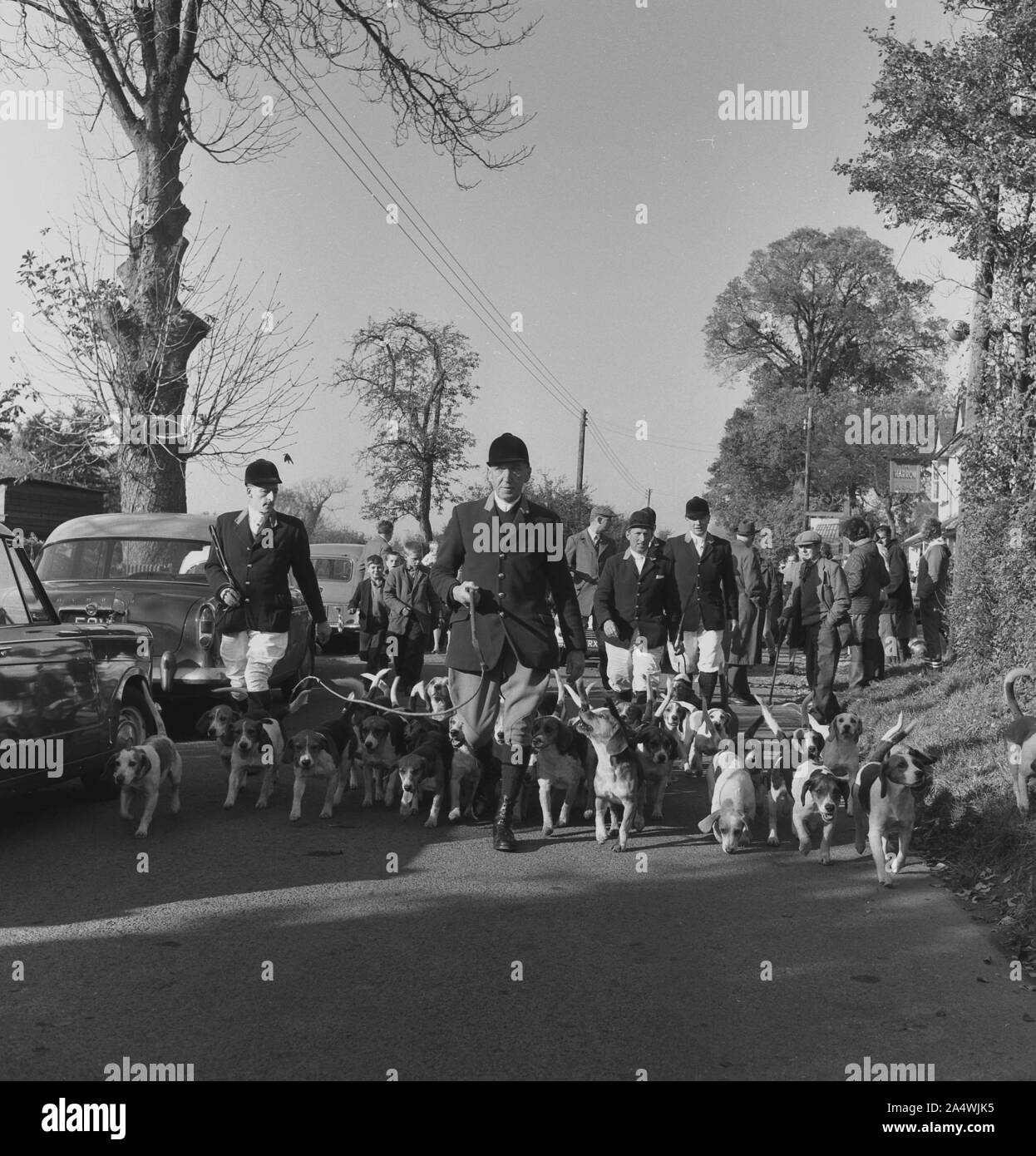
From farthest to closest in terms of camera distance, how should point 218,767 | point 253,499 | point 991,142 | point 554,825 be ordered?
point 991,142 → point 218,767 → point 253,499 → point 554,825

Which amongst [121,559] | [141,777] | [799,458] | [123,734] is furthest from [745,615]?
[799,458]

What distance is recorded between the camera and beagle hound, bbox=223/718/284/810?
8289 mm

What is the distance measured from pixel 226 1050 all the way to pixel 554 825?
4.19 metres

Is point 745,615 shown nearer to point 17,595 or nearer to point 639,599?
point 639,599

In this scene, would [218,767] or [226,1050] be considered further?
[218,767]

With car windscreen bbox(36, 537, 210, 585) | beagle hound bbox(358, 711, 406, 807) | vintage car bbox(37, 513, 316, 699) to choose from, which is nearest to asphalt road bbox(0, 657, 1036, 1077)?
beagle hound bbox(358, 711, 406, 807)

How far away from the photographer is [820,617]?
44.8 ft

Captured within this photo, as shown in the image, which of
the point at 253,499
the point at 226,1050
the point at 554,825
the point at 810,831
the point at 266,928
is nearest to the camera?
the point at 226,1050

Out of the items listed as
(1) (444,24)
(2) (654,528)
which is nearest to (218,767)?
(2) (654,528)

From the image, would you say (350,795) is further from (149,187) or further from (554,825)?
(149,187)

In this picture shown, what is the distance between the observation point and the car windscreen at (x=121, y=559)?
37.6ft
